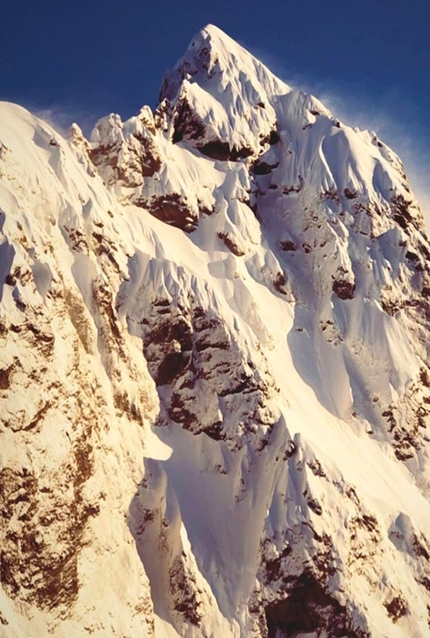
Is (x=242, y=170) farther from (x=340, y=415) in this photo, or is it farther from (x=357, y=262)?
(x=340, y=415)

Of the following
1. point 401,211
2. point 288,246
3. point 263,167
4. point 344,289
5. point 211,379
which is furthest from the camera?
point 263,167

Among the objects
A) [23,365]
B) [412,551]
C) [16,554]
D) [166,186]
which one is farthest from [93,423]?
[166,186]

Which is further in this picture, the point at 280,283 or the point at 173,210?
the point at 280,283

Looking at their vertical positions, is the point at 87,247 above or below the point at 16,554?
above

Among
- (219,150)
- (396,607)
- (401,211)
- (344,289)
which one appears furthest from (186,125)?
(396,607)

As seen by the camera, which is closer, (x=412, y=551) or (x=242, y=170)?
(x=412, y=551)

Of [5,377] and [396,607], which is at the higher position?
[5,377]

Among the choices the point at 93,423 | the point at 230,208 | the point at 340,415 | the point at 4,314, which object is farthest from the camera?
the point at 230,208

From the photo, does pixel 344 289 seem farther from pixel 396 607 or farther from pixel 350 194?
pixel 396 607
